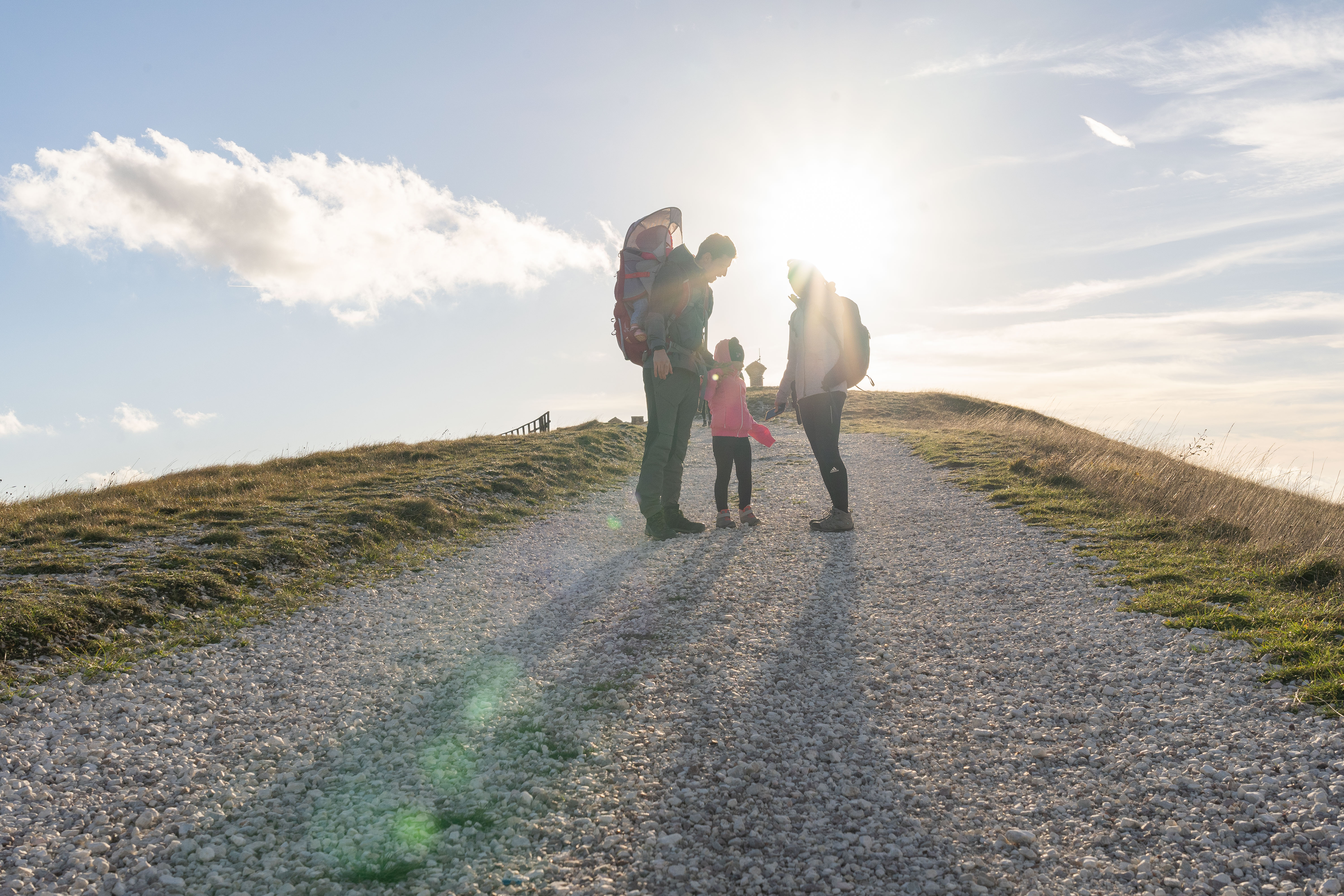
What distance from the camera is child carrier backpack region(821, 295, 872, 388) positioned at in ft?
26.7

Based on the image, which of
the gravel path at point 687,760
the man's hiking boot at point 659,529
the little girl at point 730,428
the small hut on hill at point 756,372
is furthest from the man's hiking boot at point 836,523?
the small hut on hill at point 756,372

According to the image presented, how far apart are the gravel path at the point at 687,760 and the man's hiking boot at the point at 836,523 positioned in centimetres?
274

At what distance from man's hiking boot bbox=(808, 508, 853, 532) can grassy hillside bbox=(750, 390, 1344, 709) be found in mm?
2282

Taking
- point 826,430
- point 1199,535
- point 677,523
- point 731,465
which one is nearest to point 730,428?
point 731,465

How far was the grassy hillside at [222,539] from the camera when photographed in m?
5.05

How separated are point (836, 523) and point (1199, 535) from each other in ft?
12.2

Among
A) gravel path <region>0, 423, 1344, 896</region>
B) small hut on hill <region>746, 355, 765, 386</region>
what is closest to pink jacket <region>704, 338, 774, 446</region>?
gravel path <region>0, 423, 1344, 896</region>

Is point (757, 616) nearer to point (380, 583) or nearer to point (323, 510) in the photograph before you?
point (380, 583)

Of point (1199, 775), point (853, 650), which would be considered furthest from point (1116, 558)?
point (1199, 775)

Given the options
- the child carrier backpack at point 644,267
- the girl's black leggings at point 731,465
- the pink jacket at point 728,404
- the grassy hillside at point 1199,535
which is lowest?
the grassy hillside at point 1199,535

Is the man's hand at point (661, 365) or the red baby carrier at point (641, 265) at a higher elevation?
the red baby carrier at point (641, 265)

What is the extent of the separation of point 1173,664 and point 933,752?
1.99 m

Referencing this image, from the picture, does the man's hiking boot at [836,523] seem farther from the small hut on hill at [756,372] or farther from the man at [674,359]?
the small hut on hill at [756,372]

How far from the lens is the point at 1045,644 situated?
4.86 m
